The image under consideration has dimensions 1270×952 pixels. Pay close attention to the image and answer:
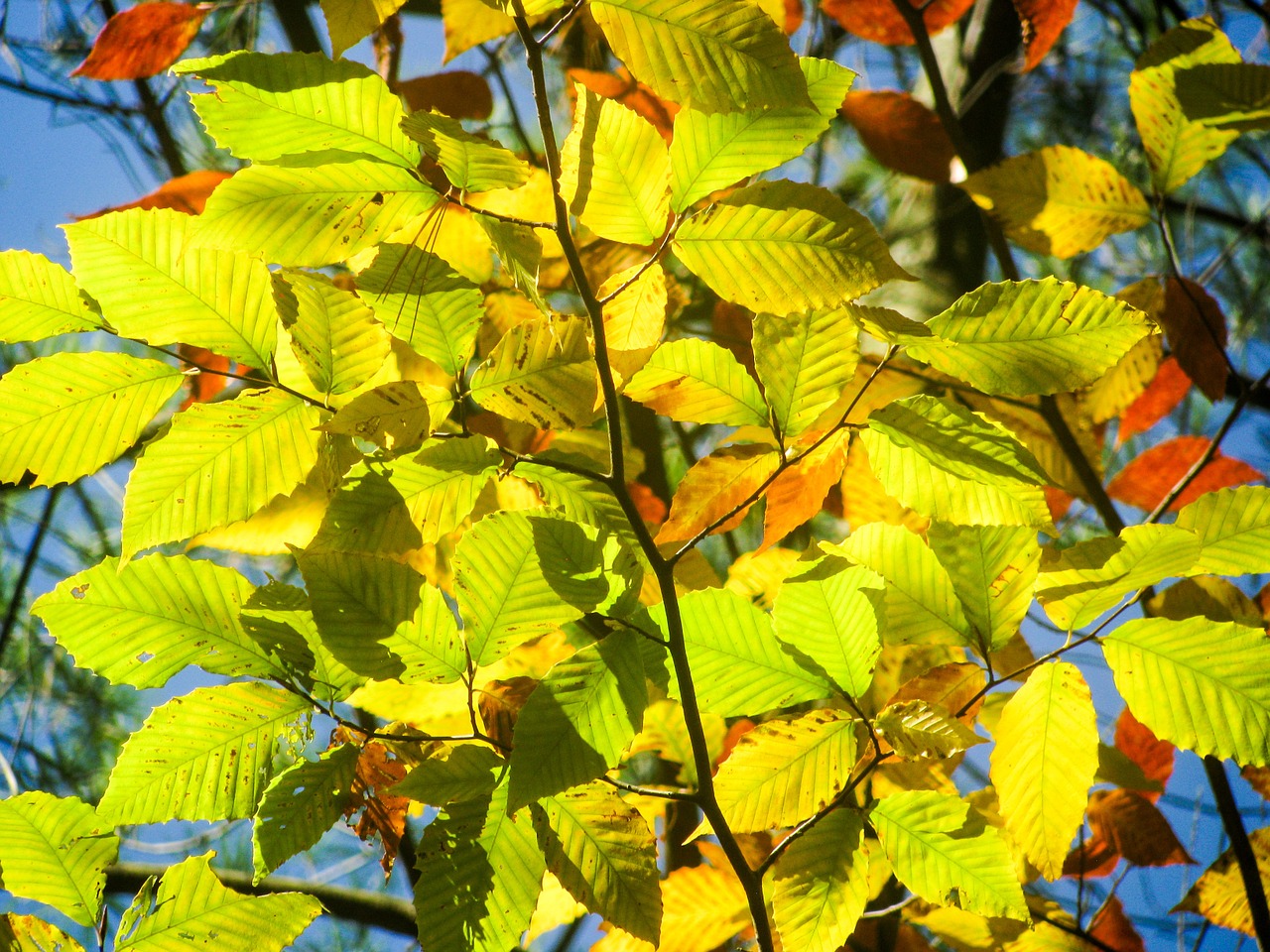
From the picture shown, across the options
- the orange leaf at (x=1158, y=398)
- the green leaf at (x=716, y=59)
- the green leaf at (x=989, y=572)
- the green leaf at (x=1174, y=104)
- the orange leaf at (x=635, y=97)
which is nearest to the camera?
the green leaf at (x=716, y=59)

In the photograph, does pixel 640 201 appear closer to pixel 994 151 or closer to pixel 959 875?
pixel 959 875

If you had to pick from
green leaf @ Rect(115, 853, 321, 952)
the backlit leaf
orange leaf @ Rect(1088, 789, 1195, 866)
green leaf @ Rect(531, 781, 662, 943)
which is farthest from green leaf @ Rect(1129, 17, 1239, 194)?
green leaf @ Rect(115, 853, 321, 952)

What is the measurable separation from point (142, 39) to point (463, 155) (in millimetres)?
598

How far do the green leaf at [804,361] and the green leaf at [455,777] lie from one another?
174 mm

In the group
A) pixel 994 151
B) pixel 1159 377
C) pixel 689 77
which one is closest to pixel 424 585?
pixel 689 77

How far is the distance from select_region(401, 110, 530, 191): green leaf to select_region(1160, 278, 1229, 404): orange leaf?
1.59 ft

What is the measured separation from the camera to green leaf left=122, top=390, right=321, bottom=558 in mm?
334

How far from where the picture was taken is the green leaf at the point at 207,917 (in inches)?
14.0

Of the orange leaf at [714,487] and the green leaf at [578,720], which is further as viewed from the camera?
the orange leaf at [714,487]

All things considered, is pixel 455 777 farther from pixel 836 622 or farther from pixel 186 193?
pixel 186 193

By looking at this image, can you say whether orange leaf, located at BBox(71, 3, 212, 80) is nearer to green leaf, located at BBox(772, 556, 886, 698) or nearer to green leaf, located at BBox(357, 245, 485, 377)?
green leaf, located at BBox(357, 245, 485, 377)

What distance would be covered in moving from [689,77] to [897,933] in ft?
1.90

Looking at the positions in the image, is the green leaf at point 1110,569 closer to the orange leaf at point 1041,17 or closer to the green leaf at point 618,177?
the green leaf at point 618,177

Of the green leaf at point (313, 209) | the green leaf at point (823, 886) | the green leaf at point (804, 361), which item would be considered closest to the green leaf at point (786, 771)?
the green leaf at point (823, 886)
